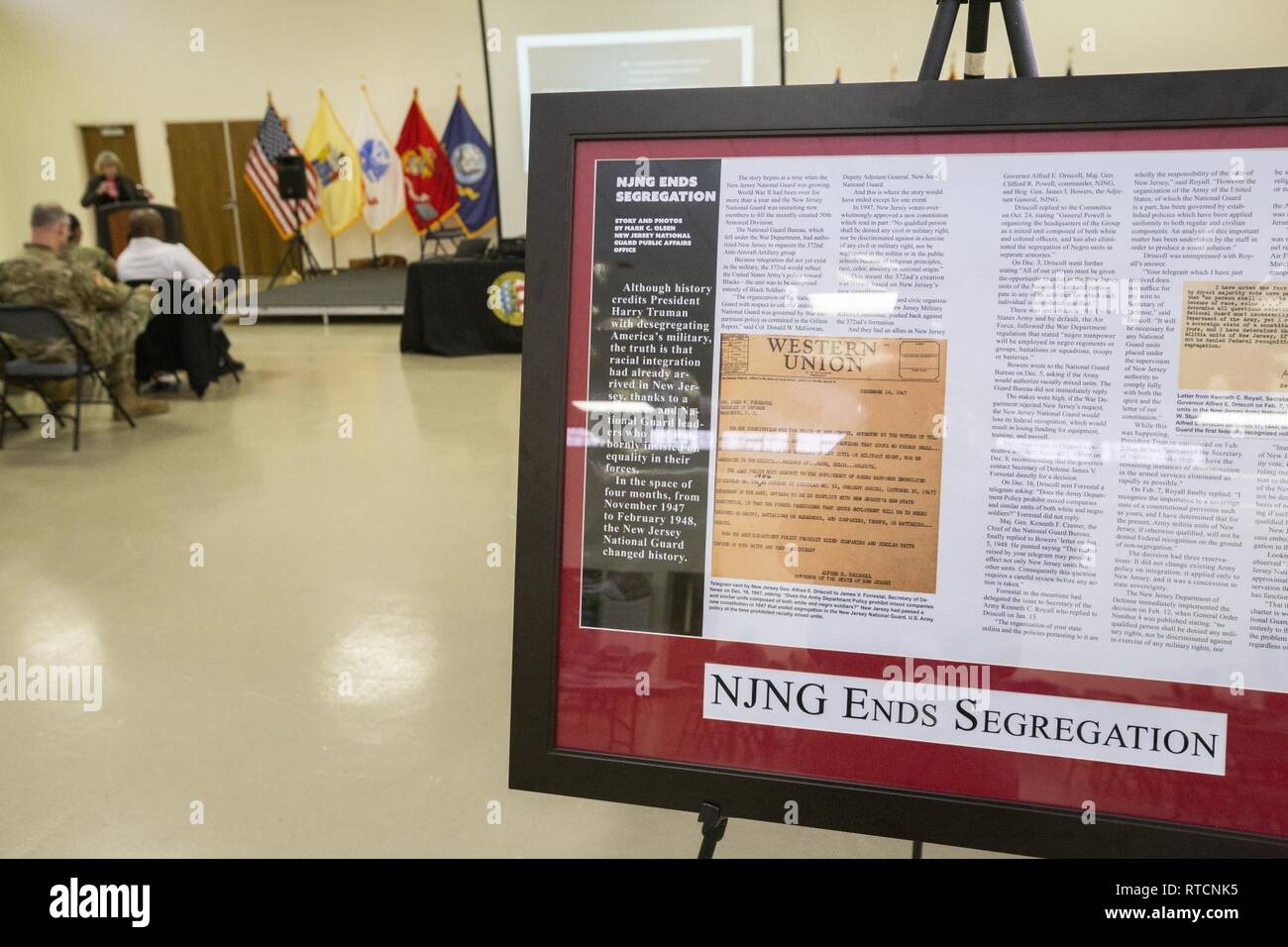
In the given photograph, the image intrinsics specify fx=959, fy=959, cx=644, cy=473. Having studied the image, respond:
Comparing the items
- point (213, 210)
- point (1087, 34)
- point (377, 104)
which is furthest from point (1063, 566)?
point (213, 210)

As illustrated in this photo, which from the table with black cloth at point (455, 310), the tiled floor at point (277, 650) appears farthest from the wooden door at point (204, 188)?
the tiled floor at point (277, 650)

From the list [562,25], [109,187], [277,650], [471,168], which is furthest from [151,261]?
[471,168]

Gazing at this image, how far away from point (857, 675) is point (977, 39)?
29.4 inches

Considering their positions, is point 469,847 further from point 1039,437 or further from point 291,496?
point 291,496

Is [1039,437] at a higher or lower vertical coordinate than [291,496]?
higher

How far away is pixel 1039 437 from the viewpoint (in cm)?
86

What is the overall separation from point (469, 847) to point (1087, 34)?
34.6 feet

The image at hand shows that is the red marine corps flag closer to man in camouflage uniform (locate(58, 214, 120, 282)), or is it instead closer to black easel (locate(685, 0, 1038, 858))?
man in camouflage uniform (locate(58, 214, 120, 282))

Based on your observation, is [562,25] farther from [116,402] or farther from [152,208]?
[116,402]

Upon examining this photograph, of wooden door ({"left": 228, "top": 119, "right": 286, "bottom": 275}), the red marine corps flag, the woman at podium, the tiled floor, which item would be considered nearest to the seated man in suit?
the tiled floor

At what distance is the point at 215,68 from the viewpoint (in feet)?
39.1

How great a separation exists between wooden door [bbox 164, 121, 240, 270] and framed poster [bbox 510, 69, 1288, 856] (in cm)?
1311

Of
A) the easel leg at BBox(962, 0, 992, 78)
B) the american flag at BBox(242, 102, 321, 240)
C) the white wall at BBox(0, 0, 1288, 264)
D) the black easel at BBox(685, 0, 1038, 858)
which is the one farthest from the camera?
the american flag at BBox(242, 102, 321, 240)

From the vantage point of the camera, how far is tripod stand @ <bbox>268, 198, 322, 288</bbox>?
37.5 feet
